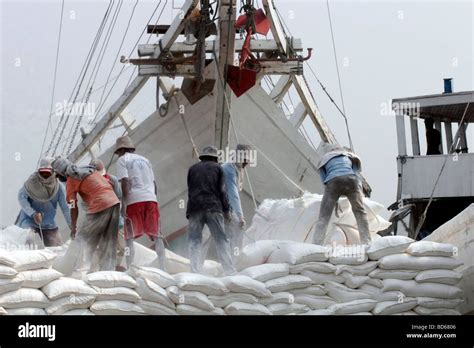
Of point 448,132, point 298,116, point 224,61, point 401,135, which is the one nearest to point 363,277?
point 224,61

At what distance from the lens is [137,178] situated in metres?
7.09

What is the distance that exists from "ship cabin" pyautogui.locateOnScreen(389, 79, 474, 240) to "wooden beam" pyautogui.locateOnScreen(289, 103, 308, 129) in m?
1.20

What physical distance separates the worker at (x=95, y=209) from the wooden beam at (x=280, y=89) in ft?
20.1

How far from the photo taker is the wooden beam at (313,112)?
1204 centimetres

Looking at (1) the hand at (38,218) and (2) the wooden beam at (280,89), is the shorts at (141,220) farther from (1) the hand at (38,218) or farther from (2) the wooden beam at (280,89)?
(2) the wooden beam at (280,89)

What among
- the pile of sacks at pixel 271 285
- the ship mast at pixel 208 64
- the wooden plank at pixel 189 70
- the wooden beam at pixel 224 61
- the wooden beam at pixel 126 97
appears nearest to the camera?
the pile of sacks at pixel 271 285

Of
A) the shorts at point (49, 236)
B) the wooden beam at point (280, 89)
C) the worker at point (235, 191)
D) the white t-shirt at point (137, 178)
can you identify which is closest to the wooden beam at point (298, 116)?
the wooden beam at point (280, 89)

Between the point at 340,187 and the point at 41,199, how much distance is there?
2253 mm

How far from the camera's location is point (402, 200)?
13102 millimetres

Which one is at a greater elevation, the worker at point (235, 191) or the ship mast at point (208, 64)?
the ship mast at point (208, 64)

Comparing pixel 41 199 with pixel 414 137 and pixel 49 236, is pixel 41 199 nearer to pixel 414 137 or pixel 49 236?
pixel 49 236
